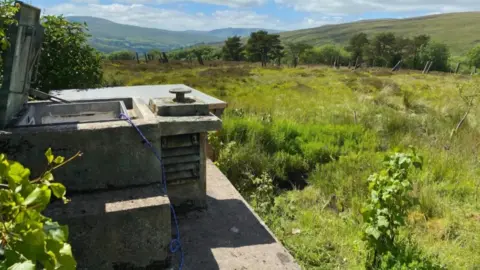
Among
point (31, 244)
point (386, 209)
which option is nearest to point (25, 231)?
point (31, 244)

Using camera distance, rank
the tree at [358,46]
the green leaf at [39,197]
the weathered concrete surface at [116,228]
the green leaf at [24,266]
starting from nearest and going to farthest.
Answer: the green leaf at [24,266], the green leaf at [39,197], the weathered concrete surface at [116,228], the tree at [358,46]

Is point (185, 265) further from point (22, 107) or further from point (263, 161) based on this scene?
point (263, 161)

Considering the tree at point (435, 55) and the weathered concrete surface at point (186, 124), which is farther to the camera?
the tree at point (435, 55)

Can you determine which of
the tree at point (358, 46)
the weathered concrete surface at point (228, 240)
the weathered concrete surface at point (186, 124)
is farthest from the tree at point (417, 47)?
the weathered concrete surface at point (186, 124)

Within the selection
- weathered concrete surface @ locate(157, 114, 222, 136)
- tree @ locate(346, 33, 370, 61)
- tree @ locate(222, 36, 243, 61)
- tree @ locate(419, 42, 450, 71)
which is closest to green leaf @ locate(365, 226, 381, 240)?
weathered concrete surface @ locate(157, 114, 222, 136)

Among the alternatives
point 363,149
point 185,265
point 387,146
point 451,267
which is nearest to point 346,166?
point 363,149

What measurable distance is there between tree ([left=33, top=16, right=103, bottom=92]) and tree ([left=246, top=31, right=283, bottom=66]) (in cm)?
5563

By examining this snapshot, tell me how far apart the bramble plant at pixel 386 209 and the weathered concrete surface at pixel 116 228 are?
5.97 ft

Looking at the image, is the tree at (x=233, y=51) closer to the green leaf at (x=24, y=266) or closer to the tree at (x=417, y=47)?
the tree at (x=417, y=47)

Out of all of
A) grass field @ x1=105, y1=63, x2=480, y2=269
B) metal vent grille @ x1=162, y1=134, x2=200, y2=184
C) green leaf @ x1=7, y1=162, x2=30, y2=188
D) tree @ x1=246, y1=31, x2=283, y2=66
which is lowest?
grass field @ x1=105, y1=63, x2=480, y2=269

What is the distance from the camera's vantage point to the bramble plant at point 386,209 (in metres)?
3.42

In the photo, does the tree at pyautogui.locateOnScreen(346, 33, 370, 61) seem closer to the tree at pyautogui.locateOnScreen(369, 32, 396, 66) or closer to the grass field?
the tree at pyautogui.locateOnScreen(369, 32, 396, 66)

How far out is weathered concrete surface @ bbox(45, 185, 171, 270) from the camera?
8.89 feet

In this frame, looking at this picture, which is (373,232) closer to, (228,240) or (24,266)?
(228,240)
